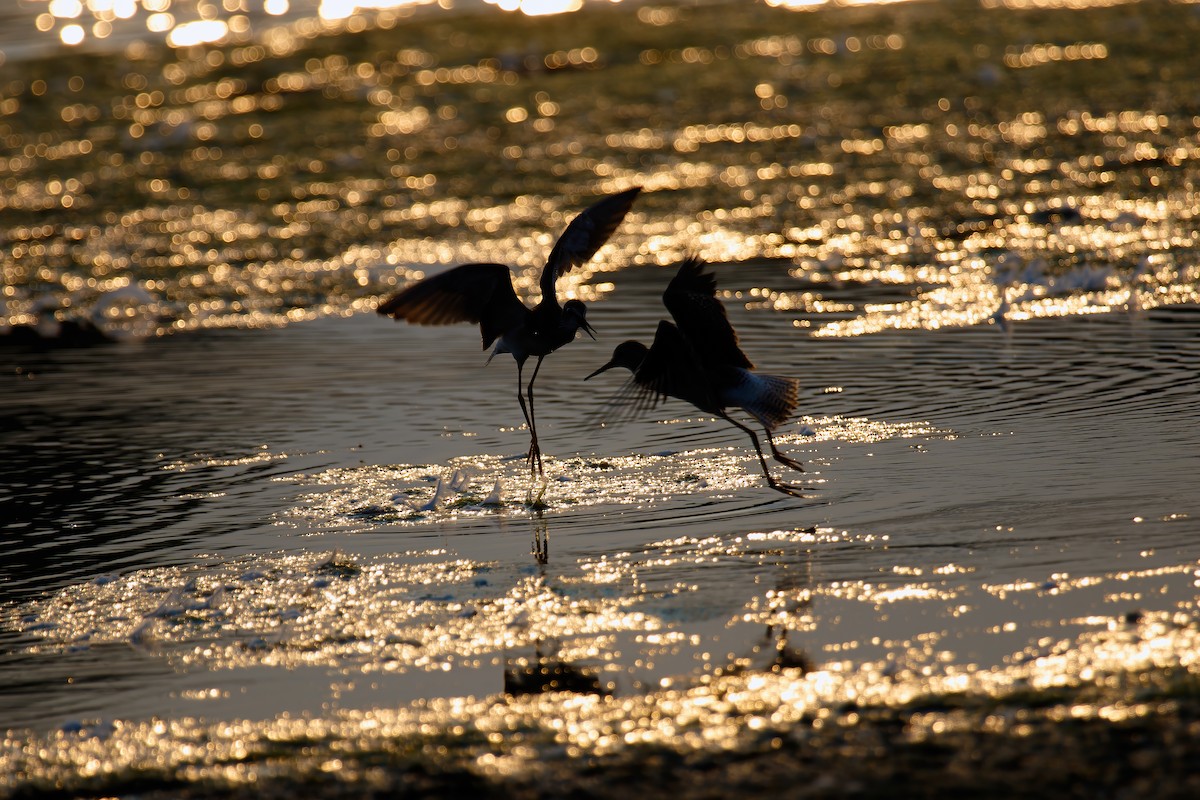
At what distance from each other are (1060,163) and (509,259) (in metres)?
4.73

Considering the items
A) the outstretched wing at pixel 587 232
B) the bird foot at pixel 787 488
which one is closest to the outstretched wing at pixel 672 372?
the bird foot at pixel 787 488

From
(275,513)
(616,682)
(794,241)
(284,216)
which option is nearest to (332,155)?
(284,216)

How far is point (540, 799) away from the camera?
3951 millimetres

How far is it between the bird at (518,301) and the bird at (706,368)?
746 millimetres

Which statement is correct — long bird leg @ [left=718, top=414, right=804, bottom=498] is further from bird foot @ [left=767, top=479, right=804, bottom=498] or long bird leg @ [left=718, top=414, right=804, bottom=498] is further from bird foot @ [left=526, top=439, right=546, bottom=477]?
bird foot @ [left=526, top=439, right=546, bottom=477]

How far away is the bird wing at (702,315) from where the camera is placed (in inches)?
256

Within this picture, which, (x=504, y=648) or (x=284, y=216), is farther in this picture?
(x=284, y=216)

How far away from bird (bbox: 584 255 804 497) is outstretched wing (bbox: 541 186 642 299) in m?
0.79

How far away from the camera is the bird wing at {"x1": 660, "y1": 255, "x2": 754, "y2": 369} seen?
256 inches

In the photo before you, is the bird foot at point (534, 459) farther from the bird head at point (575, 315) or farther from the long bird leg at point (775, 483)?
the long bird leg at point (775, 483)

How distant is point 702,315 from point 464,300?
1.33m

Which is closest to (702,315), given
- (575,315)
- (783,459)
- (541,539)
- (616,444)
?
(783,459)

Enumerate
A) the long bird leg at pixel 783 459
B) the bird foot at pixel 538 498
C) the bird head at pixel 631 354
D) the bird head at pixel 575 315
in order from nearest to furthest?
1. the bird foot at pixel 538 498
2. the long bird leg at pixel 783 459
3. the bird head at pixel 631 354
4. the bird head at pixel 575 315

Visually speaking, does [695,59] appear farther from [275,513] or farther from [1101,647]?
[1101,647]
